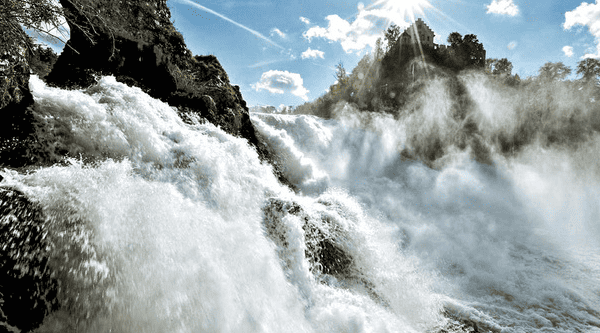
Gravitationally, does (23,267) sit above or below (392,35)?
below

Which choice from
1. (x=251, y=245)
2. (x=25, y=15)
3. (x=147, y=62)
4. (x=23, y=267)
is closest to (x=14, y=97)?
(x=25, y=15)

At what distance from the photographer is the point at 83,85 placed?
4.10 m

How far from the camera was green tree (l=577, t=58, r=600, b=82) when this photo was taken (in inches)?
799

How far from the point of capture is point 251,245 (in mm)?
3379

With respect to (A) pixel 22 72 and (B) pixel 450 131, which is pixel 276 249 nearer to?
(A) pixel 22 72

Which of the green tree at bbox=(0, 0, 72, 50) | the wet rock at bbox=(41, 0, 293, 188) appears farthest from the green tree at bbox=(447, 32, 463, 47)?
the green tree at bbox=(0, 0, 72, 50)

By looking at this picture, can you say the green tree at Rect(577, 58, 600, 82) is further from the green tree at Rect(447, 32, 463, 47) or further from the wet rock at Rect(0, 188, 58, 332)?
the wet rock at Rect(0, 188, 58, 332)

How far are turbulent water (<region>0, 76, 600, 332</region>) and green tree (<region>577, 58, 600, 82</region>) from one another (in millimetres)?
18700

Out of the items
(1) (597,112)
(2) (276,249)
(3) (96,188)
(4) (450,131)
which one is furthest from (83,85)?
(1) (597,112)

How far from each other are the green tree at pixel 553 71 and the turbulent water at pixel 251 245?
618 inches

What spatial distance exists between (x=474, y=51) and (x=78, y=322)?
94.1 ft

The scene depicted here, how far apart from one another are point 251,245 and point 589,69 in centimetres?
3069

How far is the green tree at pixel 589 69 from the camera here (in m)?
20.3

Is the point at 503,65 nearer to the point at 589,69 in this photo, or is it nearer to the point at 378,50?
the point at 589,69
